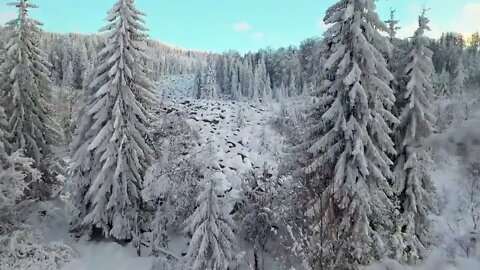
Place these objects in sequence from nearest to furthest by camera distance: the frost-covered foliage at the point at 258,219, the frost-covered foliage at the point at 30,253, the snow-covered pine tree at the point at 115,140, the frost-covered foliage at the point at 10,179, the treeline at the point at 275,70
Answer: the frost-covered foliage at the point at 10,179, the frost-covered foliage at the point at 30,253, the frost-covered foliage at the point at 258,219, the snow-covered pine tree at the point at 115,140, the treeline at the point at 275,70

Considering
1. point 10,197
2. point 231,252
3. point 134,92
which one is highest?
point 134,92

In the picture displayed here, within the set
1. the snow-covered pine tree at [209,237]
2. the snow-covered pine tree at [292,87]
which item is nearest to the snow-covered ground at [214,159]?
the snow-covered pine tree at [209,237]

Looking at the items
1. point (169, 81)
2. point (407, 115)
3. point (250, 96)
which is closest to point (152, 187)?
point (407, 115)

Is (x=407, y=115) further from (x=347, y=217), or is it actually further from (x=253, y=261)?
(x=253, y=261)

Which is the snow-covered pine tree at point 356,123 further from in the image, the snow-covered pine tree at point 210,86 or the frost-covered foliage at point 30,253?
the snow-covered pine tree at point 210,86

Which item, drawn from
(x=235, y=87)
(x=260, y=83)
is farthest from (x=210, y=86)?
(x=260, y=83)

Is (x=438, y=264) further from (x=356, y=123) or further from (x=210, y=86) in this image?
(x=210, y=86)
